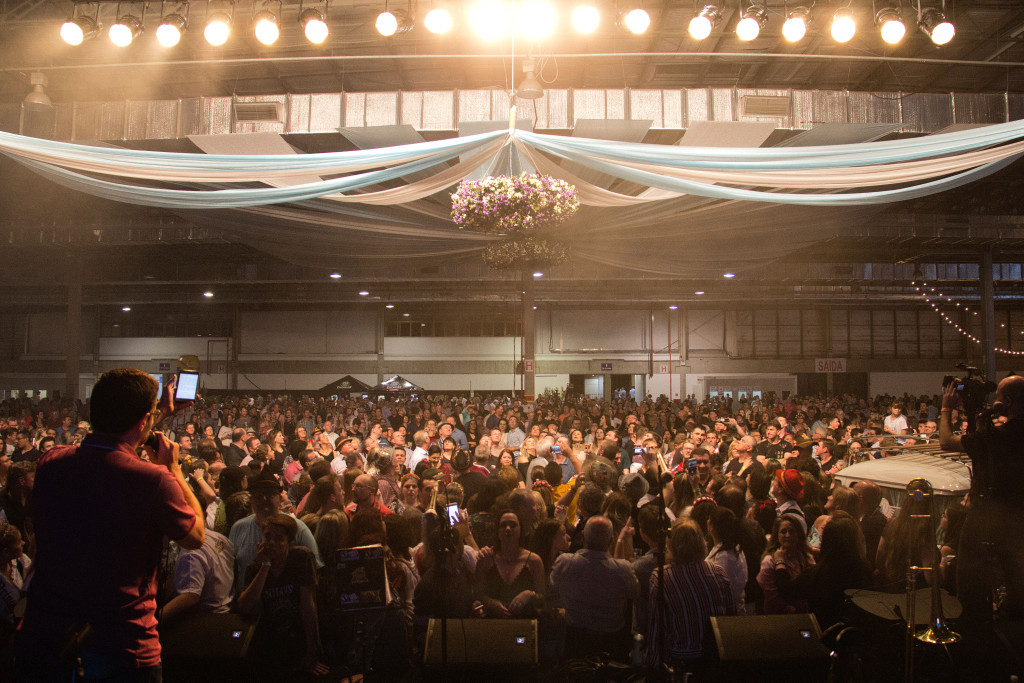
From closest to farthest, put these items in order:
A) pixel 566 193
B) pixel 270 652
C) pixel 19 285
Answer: pixel 270 652 → pixel 566 193 → pixel 19 285

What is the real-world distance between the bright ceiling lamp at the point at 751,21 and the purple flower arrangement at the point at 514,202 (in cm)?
251

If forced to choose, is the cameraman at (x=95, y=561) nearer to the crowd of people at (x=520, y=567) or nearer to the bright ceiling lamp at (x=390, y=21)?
the crowd of people at (x=520, y=567)

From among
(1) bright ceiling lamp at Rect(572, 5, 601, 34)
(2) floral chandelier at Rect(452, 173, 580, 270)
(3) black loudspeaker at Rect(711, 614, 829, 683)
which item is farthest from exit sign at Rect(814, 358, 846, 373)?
(3) black loudspeaker at Rect(711, 614, 829, 683)

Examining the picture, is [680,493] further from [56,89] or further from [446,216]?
[56,89]

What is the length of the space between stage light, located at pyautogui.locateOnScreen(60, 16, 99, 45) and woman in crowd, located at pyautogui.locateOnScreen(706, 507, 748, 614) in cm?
711

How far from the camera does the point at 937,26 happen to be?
5.63 m

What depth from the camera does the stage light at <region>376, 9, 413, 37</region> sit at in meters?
6.05

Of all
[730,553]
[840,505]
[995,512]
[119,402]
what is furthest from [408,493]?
[995,512]

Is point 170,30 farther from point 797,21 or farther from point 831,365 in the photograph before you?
point 831,365

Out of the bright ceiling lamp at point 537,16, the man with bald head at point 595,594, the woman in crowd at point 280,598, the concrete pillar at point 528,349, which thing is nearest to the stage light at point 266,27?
the bright ceiling lamp at point 537,16

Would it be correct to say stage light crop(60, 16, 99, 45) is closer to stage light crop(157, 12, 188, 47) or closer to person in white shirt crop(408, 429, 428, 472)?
stage light crop(157, 12, 188, 47)

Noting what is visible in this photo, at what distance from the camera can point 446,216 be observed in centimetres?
687

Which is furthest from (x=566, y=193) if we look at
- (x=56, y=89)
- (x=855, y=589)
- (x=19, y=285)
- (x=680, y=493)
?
(x=19, y=285)

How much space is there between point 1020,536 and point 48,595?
4.28 m
